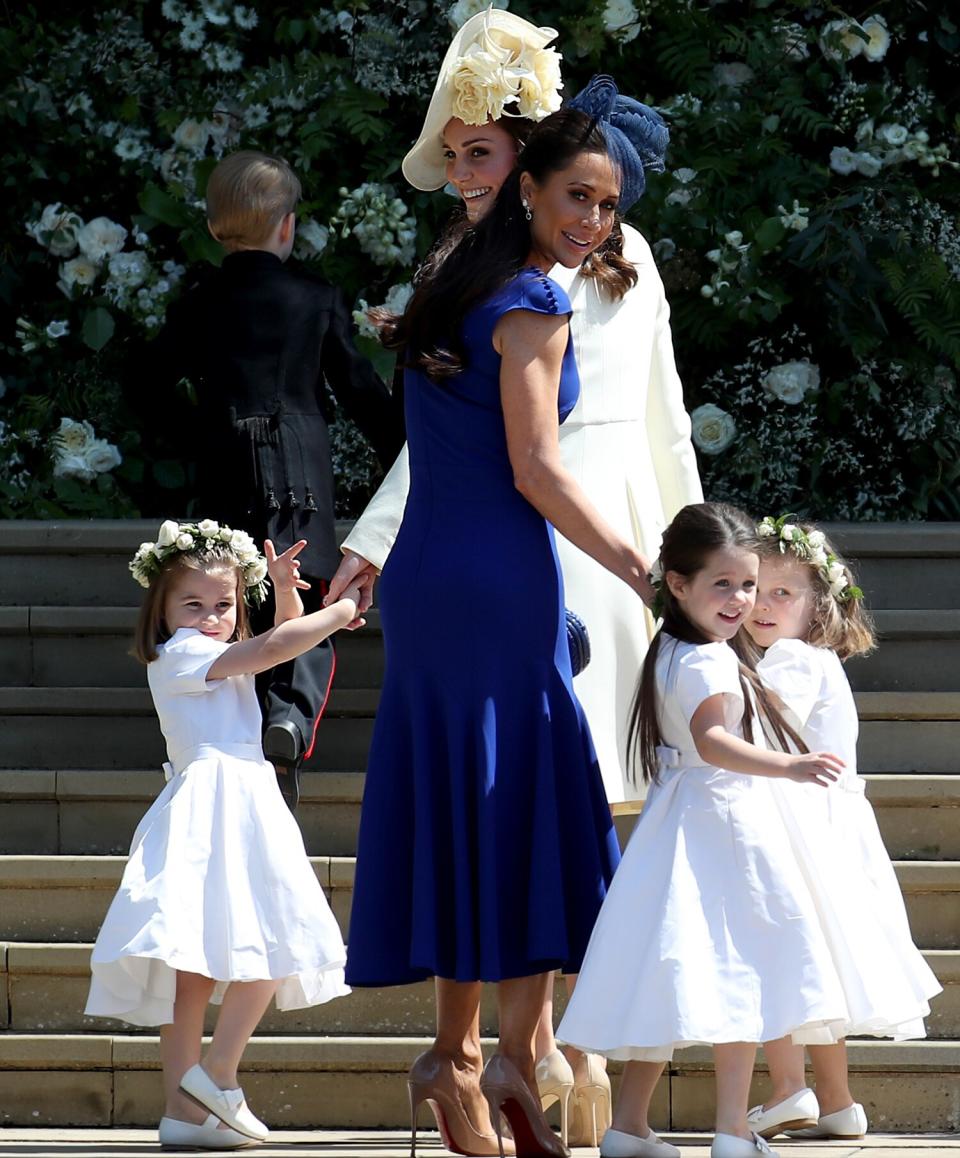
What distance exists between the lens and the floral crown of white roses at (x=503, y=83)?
399cm

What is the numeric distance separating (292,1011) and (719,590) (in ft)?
5.07

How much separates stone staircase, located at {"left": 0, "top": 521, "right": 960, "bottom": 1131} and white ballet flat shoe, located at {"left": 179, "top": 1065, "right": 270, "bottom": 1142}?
18.0 inches

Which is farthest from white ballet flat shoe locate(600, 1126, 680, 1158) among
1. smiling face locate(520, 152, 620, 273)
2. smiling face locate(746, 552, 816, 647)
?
smiling face locate(520, 152, 620, 273)

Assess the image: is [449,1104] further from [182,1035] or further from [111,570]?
[111,570]

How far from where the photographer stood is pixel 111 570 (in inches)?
242

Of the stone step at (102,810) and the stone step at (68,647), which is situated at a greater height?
the stone step at (68,647)

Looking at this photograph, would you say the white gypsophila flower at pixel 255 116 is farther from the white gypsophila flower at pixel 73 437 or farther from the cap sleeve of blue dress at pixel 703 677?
the cap sleeve of blue dress at pixel 703 677

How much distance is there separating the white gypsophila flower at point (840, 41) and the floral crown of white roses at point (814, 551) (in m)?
3.56

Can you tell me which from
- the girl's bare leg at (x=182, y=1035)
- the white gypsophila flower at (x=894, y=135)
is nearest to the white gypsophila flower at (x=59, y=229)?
the white gypsophila flower at (x=894, y=135)

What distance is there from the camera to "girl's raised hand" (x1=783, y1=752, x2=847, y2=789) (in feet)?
11.4

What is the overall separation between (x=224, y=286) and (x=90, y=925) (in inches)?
63.5

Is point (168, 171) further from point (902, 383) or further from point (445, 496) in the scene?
point (445, 496)

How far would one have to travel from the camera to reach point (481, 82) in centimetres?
399

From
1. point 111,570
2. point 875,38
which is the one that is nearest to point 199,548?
point 111,570
